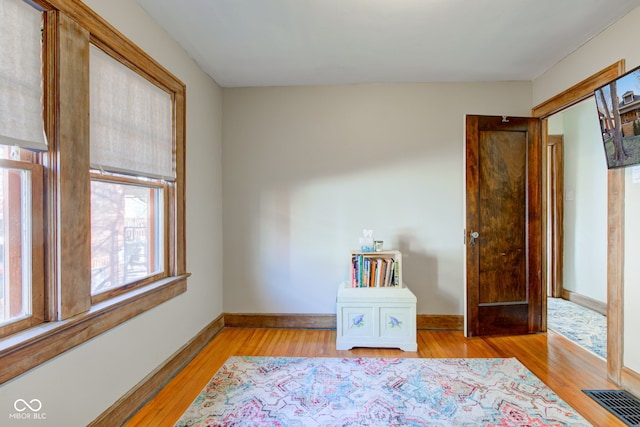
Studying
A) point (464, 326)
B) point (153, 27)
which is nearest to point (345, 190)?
point (464, 326)

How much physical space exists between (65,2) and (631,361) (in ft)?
12.8

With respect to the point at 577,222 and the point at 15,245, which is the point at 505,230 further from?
the point at 15,245

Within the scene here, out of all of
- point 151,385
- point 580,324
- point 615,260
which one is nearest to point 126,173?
point 151,385

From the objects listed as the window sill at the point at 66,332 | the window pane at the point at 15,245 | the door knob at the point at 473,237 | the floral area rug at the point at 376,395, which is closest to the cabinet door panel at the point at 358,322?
the floral area rug at the point at 376,395

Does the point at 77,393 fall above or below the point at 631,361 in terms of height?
above

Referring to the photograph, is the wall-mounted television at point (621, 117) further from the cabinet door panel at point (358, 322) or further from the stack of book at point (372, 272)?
the cabinet door panel at point (358, 322)

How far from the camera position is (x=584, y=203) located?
153 inches

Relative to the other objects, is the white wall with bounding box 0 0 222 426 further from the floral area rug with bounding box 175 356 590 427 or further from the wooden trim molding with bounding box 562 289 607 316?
the wooden trim molding with bounding box 562 289 607 316

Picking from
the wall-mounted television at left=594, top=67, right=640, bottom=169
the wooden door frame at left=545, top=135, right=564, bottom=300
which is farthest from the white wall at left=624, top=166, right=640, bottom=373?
the wooden door frame at left=545, top=135, right=564, bottom=300

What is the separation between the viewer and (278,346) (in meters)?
2.82

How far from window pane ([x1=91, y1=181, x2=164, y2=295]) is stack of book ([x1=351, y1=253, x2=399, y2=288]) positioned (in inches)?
65.0

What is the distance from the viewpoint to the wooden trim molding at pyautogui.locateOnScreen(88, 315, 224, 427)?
1.71m

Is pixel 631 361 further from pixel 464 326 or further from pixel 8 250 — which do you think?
pixel 8 250

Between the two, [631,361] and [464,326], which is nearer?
[631,361]
